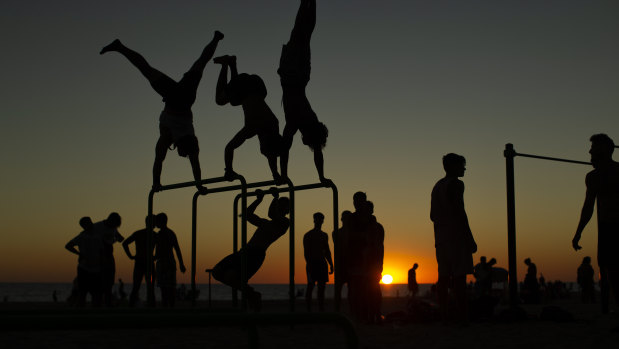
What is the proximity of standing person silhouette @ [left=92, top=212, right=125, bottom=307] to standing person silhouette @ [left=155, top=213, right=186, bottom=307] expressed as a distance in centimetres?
58

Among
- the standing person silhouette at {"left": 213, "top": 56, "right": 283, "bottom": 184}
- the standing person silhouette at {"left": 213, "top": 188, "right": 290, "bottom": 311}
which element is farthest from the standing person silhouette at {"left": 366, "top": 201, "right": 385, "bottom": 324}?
the standing person silhouette at {"left": 213, "top": 56, "right": 283, "bottom": 184}

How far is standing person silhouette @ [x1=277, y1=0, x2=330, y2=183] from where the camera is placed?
625cm

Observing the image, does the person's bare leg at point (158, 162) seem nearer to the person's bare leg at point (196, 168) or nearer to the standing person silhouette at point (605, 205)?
the person's bare leg at point (196, 168)

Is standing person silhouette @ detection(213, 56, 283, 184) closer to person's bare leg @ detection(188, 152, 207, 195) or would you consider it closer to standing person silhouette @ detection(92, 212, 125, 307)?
person's bare leg @ detection(188, 152, 207, 195)

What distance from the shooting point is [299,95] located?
20.7 ft

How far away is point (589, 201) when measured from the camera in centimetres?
632

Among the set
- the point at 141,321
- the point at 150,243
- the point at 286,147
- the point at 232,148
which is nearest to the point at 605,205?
the point at 286,147

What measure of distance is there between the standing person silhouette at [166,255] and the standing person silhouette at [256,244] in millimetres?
3013

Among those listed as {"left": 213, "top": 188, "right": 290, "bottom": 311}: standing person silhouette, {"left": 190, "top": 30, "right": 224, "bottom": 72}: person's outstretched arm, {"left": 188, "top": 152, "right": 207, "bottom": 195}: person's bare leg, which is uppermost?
{"left": 190, "top": 30, "right": 224, "bottom": 72}: person's outstretched arm

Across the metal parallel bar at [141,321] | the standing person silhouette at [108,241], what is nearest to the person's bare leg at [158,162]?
the standing person silhouette at [108,241]

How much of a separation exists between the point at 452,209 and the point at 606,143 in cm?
157

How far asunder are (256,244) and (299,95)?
1471 millimetres

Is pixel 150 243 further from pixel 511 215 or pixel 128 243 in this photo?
pixel 511 215

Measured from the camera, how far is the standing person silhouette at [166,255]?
9517 mm
